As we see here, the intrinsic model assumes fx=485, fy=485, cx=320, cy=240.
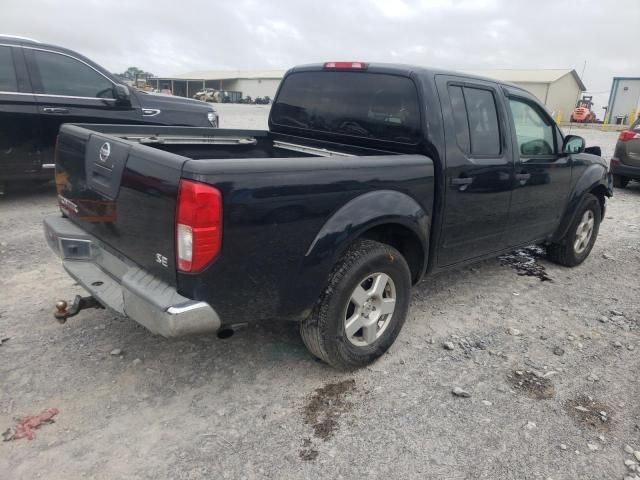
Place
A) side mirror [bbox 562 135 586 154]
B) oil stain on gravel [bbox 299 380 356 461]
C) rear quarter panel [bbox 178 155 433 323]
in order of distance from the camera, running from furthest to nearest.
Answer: side mirror [bbox 562 135 586 154]
oil stain on gravel [bbox 299 380 356 461]
rear quarter panel [bbox 178 155 433 323]

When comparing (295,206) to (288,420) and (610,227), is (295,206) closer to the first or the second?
(288,420)

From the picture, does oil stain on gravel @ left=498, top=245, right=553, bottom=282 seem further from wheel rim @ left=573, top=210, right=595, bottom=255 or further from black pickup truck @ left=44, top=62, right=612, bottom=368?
black pickup truck @ left=44, top=62, right=612, bottom=368

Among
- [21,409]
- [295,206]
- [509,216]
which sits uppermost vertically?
[295,206]

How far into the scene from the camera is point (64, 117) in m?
6.10

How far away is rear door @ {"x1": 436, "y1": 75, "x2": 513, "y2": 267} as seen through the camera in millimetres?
3373

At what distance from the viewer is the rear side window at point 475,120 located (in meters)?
3.44

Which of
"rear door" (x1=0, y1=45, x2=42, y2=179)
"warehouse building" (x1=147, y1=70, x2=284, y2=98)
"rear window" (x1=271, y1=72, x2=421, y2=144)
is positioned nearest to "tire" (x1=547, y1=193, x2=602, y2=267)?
"rear window" (x1=271, y1=72, x2=421, y2=144)

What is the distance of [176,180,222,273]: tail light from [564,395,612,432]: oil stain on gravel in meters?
2.24

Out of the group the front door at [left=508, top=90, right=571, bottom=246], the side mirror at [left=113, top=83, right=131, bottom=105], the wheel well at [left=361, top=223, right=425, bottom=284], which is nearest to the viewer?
the wheel well at [left=361, top=223, right=425, bottom=284]

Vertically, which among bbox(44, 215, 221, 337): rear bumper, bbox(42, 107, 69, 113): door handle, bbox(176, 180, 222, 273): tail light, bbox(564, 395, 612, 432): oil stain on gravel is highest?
bbox(42, 107, 69, 113): door handle

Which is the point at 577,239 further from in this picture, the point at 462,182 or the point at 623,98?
the point at 623,98

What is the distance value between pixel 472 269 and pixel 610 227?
3513mm

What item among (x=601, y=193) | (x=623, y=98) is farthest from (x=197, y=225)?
(x=623, y=98)

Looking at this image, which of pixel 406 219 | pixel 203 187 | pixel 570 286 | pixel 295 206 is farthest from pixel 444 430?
pixel 570 286
